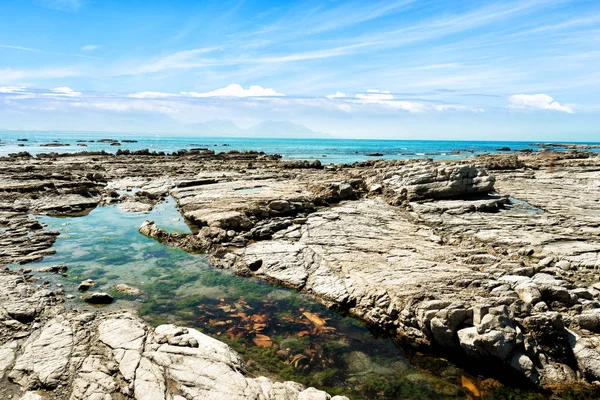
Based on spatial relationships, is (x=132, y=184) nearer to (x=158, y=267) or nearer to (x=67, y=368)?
(x=158, y=267)

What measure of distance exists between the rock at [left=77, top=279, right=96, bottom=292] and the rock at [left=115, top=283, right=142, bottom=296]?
1014mm

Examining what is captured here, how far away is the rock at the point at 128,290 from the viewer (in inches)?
542

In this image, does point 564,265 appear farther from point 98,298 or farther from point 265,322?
point 98,298

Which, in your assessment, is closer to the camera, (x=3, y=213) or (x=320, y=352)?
(x=320, y=352)

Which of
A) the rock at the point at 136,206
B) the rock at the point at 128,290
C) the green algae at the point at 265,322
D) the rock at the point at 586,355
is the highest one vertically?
the rock at the point at 136,206

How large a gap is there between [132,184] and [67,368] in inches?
1303

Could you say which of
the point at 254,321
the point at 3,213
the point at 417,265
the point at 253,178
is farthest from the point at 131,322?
the point at 253,178

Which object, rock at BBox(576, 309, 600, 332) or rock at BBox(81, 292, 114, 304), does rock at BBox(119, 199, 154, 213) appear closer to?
rock at BBox(81, 292, 114, 304)

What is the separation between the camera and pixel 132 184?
38.5 meters

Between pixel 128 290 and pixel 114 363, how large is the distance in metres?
5.67

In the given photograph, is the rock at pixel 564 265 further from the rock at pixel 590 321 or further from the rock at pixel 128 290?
the rock at pixel 128 290

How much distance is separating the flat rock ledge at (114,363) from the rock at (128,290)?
2383 mm

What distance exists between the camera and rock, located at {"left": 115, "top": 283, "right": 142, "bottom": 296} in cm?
1377

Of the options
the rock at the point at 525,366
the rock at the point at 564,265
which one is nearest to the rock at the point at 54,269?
the rock at the point at 525,366
